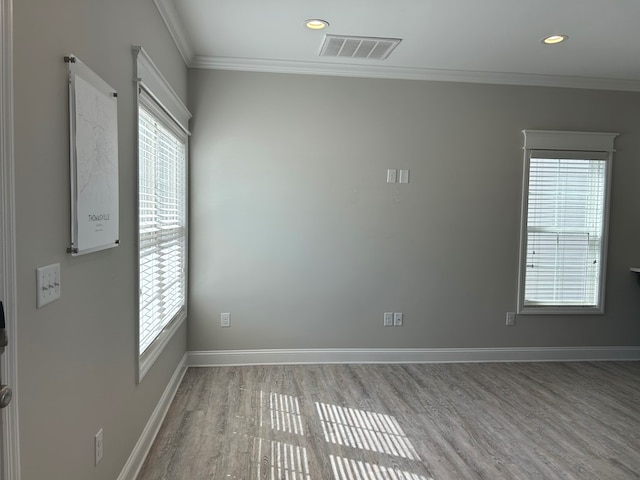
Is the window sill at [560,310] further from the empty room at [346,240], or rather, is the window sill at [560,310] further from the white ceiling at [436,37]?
the white ceiling at [436,37]

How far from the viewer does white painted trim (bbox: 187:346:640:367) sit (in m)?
3.82

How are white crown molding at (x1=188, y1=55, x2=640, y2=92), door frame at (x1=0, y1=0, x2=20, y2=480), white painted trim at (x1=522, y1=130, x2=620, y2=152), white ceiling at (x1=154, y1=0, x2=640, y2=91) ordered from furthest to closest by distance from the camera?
white painted trim at (x1=522, y1=130, x2=620, y2=152)
white crown molding at (x1=188, y1=55, x2=640, y2=92)
white ceiling at (x1=154, y1=0, x2=640, y2=91)
door frame at (x1=0, y1=0, x2=20, y2=480)

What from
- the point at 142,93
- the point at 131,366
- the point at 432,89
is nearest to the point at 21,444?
the point at 131,366

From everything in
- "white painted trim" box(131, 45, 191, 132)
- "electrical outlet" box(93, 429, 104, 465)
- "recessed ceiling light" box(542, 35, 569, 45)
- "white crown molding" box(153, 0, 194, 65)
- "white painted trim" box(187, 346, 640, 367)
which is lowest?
"white painted trim" box(187, 346, 640, 367)

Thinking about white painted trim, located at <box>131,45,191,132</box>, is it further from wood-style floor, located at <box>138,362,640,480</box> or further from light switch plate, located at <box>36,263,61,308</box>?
wood-style floor, located at <box>138,362,640,480</box>

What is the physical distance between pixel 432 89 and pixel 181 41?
2.21 meters

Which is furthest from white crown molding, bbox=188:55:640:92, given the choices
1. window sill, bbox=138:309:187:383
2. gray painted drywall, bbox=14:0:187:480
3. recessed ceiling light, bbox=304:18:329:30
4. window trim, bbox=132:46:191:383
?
window sill, bbox=138:309:187:383

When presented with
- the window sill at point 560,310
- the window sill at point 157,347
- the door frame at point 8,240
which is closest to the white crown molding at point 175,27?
the door frame at point 8,240

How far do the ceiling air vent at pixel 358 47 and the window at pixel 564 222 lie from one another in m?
1.62

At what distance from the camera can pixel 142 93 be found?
2.24 meters

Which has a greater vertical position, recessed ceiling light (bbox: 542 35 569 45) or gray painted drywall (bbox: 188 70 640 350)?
recessed ceiling light (bbox: 542 35 569 45)

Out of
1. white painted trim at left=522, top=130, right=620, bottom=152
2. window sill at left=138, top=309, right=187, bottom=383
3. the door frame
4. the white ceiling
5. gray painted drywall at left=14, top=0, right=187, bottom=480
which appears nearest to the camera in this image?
the door frame

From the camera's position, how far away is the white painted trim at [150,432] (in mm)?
2107

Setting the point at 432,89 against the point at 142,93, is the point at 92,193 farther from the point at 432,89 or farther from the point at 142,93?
the point at 432,89
